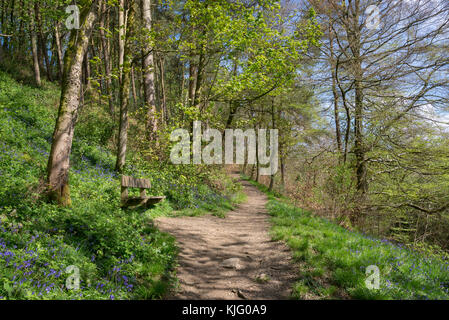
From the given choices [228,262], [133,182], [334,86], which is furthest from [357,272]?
[334,86]

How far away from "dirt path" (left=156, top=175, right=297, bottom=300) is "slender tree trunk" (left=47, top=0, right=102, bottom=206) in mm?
2580

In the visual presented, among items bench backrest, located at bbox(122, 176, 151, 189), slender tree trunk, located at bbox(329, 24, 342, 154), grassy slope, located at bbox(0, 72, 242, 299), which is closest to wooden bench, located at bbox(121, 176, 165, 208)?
bench backrest, located at bbox(122, 176, 151, 189)

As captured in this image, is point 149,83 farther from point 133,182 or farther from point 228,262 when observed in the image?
point 228,262

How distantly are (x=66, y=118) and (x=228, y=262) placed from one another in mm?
4535

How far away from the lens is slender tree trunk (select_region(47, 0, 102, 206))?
537 cm

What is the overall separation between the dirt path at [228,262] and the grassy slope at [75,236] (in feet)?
1.36

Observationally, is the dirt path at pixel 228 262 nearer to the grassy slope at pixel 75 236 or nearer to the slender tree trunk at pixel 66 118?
the grassy slope at pixel 75 236

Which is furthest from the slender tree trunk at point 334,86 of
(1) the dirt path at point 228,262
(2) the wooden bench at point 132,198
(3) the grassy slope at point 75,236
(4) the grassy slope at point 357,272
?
(2) the wooden bench at point 132,198

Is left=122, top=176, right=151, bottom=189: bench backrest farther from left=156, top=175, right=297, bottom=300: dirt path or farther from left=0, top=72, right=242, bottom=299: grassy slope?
left=156, top=175, right=297, bottom=300: dirt path

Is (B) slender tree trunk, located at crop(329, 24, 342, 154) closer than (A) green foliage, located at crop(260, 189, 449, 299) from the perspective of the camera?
No

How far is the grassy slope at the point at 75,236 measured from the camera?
126 inches

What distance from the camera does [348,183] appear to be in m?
9.48

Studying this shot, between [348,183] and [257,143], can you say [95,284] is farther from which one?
[257,143]

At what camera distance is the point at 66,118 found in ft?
18.0
